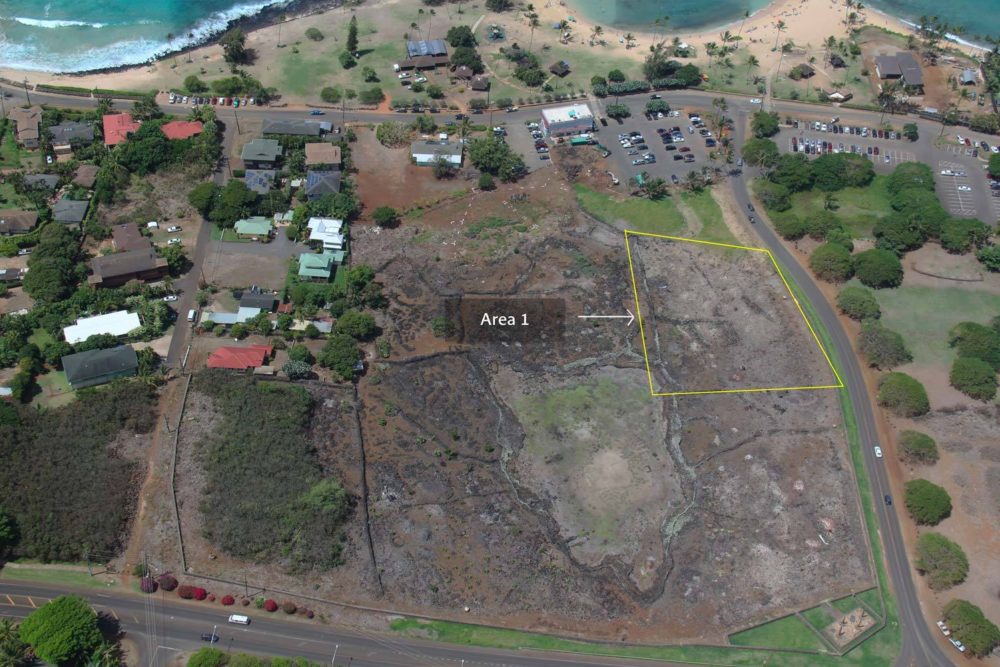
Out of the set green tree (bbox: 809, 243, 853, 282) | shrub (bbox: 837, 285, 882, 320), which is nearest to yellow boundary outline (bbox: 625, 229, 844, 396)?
green tree (bbox: 809, 243, 853, 282)

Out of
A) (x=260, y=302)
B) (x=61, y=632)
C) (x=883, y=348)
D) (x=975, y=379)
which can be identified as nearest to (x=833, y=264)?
(x=883, y=348)

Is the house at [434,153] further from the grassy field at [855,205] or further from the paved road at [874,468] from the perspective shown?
the grassy field at [855,205]

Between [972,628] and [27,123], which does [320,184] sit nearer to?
[27,123]

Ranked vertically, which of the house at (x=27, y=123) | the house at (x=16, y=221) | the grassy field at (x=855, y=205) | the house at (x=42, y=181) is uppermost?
the house at (x=27, y=123)

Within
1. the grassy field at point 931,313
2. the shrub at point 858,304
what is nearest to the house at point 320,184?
the shrub at point 858,304

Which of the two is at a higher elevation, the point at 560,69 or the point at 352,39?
the point at 352,39

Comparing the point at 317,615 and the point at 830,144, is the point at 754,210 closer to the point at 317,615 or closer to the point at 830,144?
the point at 830,144

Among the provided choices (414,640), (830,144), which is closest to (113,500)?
(414,640)
